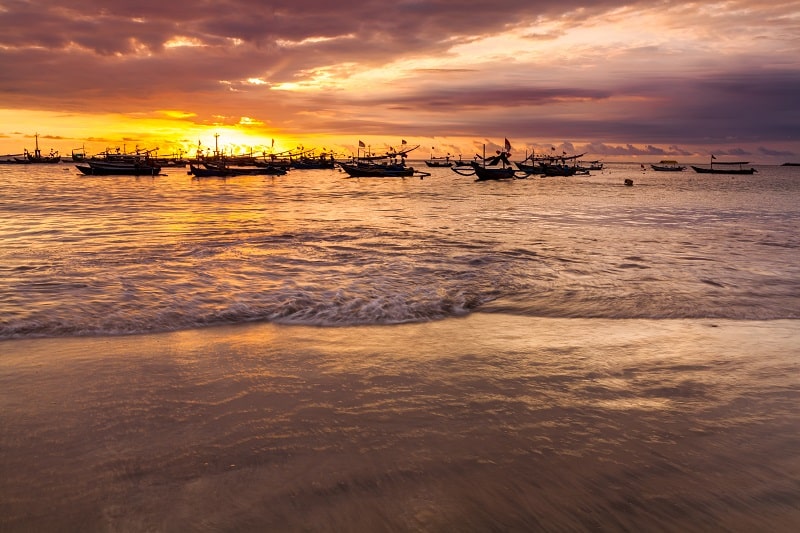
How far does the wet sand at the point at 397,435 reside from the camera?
2912 mm

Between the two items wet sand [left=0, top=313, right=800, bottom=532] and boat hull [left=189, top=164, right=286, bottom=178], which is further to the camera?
boat hull [left=189, top=164, right=286, bottom=178]

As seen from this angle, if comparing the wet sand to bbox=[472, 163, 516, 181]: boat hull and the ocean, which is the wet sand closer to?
the ocean

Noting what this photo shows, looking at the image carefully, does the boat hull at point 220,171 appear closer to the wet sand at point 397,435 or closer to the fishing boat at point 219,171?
the fishing boat at point 219,171

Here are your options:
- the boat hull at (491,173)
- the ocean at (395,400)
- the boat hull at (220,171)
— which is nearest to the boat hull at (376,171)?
the boat hull at (491,173)

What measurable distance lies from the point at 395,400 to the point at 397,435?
0.63 metres

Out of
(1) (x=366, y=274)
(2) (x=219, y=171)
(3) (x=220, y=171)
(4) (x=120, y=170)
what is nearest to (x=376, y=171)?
(3) (x=220, y=171)

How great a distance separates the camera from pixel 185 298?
8.20 metres

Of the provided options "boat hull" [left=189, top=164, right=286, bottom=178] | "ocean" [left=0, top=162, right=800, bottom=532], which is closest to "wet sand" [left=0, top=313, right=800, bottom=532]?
"ocean" [left=0, top=162, right=800, bottom=532]

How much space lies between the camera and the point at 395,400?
4398 mm

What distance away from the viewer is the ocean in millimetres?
2973

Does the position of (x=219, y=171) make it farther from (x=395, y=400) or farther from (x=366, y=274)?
(x=395, y=400)

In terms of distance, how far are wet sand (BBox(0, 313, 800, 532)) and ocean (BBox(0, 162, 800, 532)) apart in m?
0.02

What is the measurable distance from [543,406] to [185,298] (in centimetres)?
569

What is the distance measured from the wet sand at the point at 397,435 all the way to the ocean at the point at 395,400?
0.02 metres
